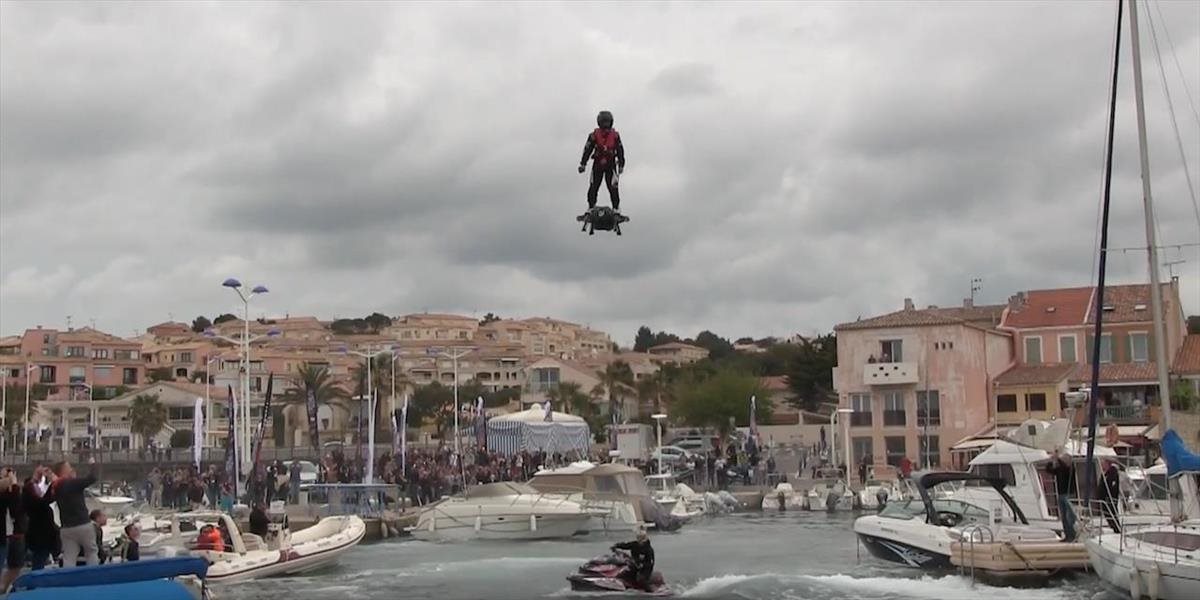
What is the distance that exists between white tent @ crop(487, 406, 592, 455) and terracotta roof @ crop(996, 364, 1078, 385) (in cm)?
2403

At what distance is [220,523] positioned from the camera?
2942 centimetres

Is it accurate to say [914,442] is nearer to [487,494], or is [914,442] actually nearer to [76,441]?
[487,494]

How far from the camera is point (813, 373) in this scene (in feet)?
325

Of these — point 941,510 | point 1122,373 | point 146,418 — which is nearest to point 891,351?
point 1122,373

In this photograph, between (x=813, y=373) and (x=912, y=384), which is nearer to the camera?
(x=912, y=384)

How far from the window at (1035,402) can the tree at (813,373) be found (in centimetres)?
3030

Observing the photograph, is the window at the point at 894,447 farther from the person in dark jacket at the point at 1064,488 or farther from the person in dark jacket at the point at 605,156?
the person in dark jacket at the point at 605,156

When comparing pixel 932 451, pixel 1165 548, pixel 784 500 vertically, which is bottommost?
pixel 784 500

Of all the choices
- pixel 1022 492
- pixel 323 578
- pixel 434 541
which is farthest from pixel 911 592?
pixel 434 541

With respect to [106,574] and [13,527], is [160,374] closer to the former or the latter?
[13,527]

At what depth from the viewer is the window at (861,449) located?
2640 inches

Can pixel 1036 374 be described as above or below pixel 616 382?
below

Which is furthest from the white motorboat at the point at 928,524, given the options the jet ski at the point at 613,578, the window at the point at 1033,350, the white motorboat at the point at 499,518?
the window at the point at 1033,350

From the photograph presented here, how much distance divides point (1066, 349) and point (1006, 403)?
516cm
